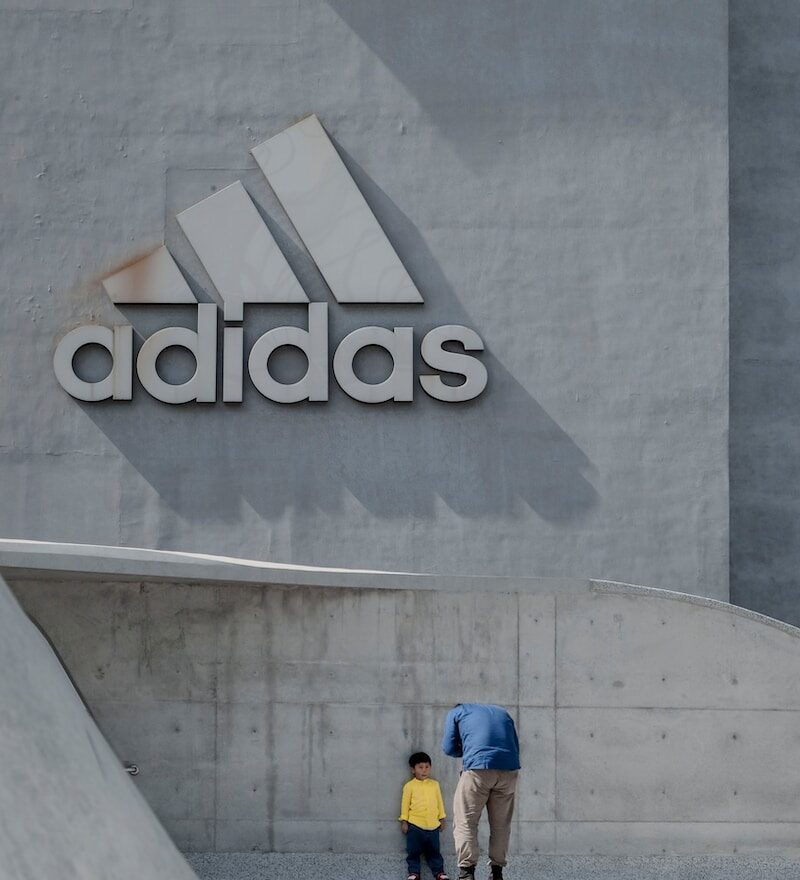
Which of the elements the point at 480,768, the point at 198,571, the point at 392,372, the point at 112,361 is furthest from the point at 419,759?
the point at 112,361

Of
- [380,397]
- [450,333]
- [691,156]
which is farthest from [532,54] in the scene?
[380,397]

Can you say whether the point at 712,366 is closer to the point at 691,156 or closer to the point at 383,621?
the point at 691,156

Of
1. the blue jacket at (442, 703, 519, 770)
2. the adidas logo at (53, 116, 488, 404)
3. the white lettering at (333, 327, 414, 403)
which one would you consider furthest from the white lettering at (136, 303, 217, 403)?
the blue jacket at (442, 703, 519, 770)

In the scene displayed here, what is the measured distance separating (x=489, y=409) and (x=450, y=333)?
96 centimetres

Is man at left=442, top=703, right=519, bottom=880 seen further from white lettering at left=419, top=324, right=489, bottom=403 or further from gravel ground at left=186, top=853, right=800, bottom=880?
white lettering at left=419, top=324, right=489, bottom=403

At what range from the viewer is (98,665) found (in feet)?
31.0

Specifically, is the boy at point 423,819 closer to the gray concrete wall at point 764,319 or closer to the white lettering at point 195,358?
the white lettering at point 195,358

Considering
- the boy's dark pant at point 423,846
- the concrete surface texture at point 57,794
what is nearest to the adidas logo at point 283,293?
the boy's dark pant at point 423,846

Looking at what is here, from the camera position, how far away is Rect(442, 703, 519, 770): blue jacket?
25.4 feet

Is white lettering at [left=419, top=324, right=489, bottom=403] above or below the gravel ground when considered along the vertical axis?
above

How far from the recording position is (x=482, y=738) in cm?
776

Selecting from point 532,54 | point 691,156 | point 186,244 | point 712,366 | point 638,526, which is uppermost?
point 532,54

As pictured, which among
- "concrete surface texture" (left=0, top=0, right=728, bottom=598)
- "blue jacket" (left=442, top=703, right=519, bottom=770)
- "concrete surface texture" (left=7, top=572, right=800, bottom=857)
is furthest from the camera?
"concrete surface texture" (left=0, top=0, right=728, bottom=598)

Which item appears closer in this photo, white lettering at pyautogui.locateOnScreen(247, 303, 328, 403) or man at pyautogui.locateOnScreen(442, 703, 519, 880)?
man at pyautogui.locateOnScreen(442, 703, 519, 880)
